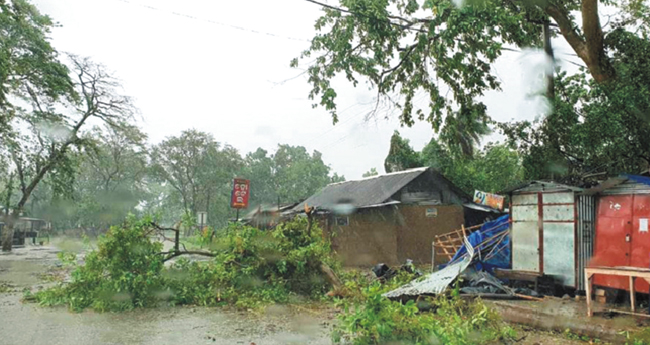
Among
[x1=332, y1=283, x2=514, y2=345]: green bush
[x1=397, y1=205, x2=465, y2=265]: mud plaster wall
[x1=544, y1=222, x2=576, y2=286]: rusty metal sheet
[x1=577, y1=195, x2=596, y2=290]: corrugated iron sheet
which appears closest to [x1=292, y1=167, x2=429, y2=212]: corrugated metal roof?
[x1=397, y1=205, x2=465, y2=265]: mud plaster wall

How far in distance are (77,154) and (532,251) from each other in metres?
23.4

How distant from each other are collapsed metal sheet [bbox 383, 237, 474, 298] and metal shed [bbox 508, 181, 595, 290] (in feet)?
4.22

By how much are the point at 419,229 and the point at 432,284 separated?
10.1 meters

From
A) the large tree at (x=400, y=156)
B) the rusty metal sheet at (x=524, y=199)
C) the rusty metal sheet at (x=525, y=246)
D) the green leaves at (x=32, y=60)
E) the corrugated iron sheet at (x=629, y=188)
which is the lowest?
the rusty metal sheet at (x=525, y=246)

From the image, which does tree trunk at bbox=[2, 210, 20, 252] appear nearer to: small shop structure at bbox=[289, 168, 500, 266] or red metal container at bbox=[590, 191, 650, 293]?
small shop structure at bbox=[289, 168, 500, 266]

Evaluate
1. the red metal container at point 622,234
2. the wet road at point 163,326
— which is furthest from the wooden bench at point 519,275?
the wet road at point 163,326

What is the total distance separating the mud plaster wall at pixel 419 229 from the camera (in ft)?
63.4

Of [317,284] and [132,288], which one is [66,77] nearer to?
[132,288]

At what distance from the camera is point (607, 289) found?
31.1ft

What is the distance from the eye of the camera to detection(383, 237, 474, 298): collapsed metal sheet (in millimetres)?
9312

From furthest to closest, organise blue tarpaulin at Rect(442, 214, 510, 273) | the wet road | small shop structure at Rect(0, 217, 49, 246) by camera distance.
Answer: small shop structure at Rect(0, 217, 49, 246)
blue tarpaulin at Rect(442, 214, 510, 273)
the wet road

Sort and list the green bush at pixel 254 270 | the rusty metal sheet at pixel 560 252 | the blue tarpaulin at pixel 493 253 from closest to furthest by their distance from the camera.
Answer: the rusty metal sheet at pixel 560 252 → the green bush at pixel 254 270 → the blue tarpaulin at pixel 493 253

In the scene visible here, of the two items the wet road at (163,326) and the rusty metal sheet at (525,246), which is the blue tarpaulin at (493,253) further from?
the wet road at (163,326)

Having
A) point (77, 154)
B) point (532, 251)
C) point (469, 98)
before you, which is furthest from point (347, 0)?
point (77, 154)
